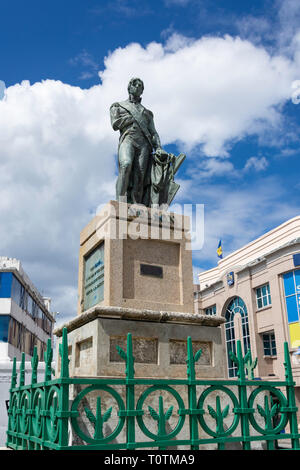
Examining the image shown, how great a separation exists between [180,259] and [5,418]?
296 inches

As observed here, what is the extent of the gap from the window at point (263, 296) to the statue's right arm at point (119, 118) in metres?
29.0

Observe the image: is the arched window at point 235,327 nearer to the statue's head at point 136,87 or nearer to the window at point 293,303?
the window at point 293,303

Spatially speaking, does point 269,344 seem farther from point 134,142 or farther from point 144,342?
point 144,342

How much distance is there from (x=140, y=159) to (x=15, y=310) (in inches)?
1187

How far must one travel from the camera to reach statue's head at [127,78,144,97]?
7.93 metres

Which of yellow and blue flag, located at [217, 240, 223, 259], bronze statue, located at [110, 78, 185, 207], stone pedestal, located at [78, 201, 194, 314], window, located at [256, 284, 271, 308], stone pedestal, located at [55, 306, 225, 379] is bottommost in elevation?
stone pedestal, located at [55, 306, 225, 379]

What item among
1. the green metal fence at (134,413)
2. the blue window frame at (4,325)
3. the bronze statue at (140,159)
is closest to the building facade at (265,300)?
the blue window frame at (4,325)

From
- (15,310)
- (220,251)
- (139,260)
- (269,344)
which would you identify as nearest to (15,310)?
(15,310)

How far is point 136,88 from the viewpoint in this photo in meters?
7.92

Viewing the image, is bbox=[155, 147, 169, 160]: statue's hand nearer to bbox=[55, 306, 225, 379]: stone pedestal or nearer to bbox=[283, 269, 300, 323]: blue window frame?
bbox=[55, 306, 225, 379]: stone pedestal

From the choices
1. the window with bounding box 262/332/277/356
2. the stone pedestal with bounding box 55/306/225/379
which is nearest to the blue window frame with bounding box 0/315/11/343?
the window with bounding box 262/332/277/356

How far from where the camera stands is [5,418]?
37.3 ft

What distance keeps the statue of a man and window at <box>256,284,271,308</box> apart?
93.9ft

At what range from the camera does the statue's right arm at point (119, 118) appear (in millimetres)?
7680
